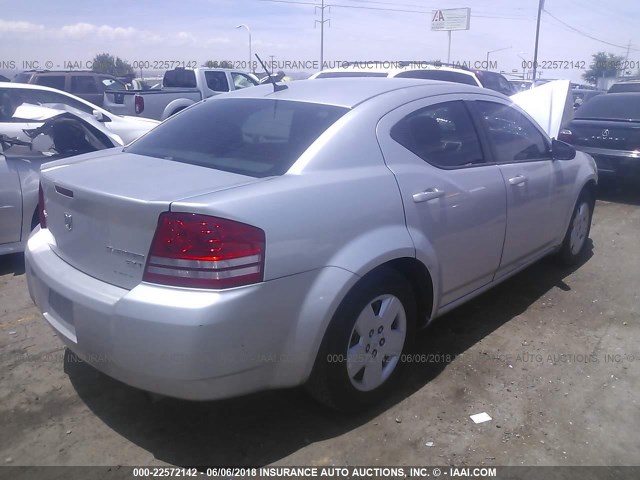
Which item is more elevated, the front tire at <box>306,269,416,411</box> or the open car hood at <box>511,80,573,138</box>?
the open car hood at <box>511,80,573,138</box>

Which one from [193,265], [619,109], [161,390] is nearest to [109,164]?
[193,265]

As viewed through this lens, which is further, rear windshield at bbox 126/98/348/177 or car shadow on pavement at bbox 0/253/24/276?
car shadow on pavement at bbox 0/253/24/276

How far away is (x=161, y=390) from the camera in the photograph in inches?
94.0

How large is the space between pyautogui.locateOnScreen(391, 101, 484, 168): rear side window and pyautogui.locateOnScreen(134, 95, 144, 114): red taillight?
9860 millimetres

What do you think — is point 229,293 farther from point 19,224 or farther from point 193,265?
point 19,224

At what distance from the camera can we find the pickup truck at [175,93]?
1238 centimetres

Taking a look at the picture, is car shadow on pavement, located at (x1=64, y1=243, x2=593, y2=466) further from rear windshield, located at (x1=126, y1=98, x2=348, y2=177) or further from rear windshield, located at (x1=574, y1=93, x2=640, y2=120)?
rear windshield, located at (x1=574, y1=93, x2=640, y2=120)

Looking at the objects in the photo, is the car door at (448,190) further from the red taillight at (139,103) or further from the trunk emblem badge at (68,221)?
the red taillight at (139,103)

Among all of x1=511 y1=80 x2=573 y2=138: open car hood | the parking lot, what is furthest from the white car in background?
x1=511 y1=80 x2=573 y2=138: open car hood

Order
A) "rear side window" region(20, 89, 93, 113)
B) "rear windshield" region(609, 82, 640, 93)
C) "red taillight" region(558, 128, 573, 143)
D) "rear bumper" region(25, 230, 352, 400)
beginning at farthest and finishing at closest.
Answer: "rear windshield" region(609, 82, 640, 93) → "red taillight" region(558, 128, 573, 143) → "rear side window" region(20, 89, 93, 113) → "rear bumper" region(25, 230, 352, 400)

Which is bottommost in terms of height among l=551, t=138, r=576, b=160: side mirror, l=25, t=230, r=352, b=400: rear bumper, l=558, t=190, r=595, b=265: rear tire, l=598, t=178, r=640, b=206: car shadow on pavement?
l=598, t=178, r=640, b=206: car shadow on pavement

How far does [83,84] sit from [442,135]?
13.7 m

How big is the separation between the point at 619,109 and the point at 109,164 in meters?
7.84

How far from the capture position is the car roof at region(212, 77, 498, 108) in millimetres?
3215
